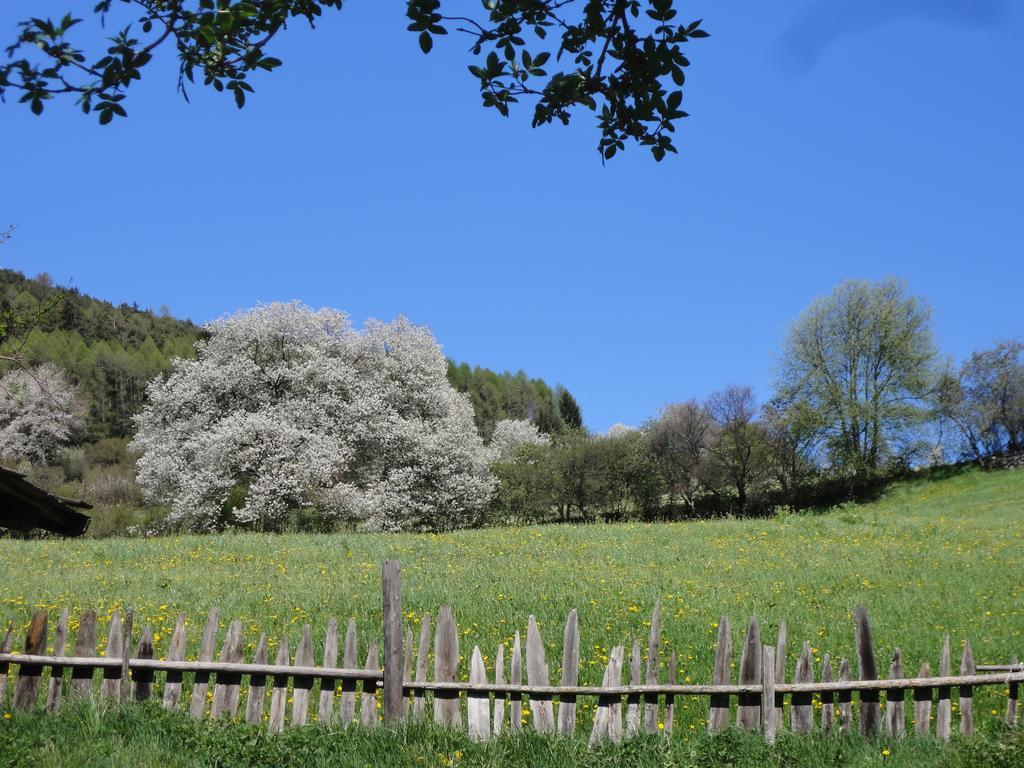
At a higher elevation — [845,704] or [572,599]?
[572,599]

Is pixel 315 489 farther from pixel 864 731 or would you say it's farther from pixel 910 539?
pixel 864 731

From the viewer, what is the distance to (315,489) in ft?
121

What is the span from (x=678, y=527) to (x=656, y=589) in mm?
13125

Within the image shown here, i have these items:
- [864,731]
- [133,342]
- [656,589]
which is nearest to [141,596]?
[656,589]

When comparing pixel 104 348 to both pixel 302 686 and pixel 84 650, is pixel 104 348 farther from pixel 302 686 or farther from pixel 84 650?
pixel 302 686

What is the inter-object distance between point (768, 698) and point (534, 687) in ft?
7.35

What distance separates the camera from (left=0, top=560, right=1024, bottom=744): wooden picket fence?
7.27m

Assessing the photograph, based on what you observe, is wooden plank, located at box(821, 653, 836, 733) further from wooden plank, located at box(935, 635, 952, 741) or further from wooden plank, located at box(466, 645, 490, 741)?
wooden plank, located at box(466, 645, 490, 741)

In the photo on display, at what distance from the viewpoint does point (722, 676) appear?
7.38 metres

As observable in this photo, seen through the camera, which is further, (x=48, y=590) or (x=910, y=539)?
(x=910, y=539)

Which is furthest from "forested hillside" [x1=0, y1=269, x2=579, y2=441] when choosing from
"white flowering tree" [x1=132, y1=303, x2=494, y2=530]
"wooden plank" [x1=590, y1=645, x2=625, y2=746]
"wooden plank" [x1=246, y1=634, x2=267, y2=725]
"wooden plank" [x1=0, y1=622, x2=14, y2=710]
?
"wooden plank" [x1=590, y1=645, x2=625, y2=746]

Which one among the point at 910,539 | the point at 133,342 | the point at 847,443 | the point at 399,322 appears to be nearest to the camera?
the point at 910,539

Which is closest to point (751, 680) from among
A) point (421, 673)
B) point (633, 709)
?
point (633, 709)

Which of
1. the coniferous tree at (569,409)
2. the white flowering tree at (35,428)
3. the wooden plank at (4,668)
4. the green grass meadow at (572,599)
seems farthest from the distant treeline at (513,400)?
the wooden plank at (4,668)
